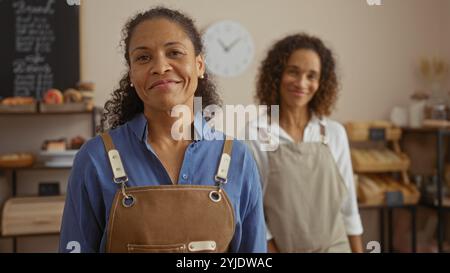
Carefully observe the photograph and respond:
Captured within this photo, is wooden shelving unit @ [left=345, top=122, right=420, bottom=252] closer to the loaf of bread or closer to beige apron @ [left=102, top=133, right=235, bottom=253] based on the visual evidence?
beige apron @ [left=102, top=133, right=235, bottom=253]

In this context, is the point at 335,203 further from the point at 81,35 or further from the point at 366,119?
the point at 81,35

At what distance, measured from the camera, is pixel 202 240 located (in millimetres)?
441

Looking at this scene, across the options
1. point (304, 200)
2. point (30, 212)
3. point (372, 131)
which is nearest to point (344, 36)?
point (372, 131)

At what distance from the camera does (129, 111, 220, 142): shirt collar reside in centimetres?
43

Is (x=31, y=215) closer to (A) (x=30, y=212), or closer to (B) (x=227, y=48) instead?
(A) (x=30, y=212)

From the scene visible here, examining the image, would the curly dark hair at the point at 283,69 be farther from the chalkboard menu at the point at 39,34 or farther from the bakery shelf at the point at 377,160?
the chalkboard menu at the point at 39,34

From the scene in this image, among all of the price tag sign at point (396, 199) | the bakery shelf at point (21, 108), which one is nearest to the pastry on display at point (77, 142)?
the bakery shelf at point (21, 108)

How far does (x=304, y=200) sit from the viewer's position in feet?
2.01

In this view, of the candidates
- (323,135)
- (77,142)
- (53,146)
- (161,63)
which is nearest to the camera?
(161,63)

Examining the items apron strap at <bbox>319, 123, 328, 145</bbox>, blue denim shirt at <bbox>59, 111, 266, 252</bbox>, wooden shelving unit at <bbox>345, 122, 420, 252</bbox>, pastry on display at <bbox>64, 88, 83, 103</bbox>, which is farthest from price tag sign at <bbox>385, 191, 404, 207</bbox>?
pastry on display at <bbox>64, 88, 83, 103</bbox>

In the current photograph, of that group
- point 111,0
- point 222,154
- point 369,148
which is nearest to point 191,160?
point 222,154

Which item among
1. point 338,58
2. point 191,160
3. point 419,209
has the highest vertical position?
point 338,58

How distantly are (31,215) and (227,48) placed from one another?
78 centimetres

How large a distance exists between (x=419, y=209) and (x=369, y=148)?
0.12 m
